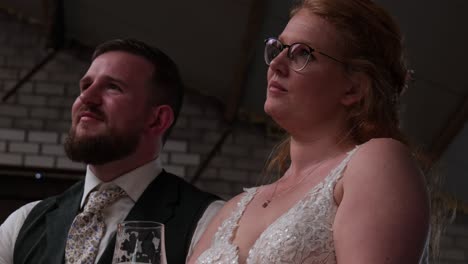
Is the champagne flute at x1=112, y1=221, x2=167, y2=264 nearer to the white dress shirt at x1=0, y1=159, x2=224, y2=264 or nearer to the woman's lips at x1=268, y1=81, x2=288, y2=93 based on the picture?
the woman's lips at x1=268, y1=81, x2=288, y2=93

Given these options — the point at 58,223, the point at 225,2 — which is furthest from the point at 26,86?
the point at 58,223

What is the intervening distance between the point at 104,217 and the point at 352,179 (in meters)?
1.06

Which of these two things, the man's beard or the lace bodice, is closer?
the lace bodice

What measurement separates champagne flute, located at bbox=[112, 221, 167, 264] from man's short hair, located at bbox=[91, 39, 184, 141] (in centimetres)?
125

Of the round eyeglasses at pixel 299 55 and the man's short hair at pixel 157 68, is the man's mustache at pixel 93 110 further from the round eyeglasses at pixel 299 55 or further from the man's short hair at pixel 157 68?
the round eyeglasses at pixel 299 55

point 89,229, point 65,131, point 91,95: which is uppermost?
point 91,95

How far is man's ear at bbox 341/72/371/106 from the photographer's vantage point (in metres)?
1.39

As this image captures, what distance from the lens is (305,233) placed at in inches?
48.5

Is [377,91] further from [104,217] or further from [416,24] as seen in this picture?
[416,24]

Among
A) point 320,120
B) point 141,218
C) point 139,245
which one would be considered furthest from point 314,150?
point 141,218

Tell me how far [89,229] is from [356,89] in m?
0.97

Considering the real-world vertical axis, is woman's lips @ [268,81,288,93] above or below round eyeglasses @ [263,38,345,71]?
below

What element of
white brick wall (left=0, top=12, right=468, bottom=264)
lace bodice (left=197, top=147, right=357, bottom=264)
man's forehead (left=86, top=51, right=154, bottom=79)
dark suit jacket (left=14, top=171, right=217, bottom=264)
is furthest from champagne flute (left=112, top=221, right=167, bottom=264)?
white brick wall (left=0, top=12, right=468, bottom=264)

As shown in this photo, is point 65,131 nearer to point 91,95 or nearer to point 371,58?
point 91,95
